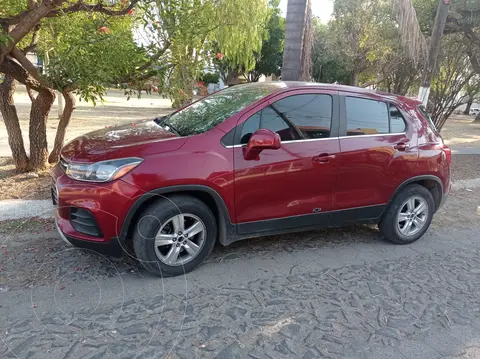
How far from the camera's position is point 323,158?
3957 mm

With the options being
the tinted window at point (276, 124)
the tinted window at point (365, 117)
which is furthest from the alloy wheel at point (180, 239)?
the tinted window at point (365, 117)

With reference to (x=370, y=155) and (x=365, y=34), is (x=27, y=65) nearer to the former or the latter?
(x=370, y=155)

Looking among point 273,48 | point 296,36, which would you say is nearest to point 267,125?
point 296,36

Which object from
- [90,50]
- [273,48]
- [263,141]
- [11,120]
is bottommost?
[11,120]

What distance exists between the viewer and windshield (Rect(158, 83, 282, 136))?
3.82 metres

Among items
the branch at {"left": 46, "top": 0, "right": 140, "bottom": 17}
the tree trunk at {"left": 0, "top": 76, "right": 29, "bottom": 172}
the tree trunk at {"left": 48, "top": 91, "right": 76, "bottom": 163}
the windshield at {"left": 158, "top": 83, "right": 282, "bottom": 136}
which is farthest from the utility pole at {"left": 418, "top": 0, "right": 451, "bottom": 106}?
the tree trunk at {"left": 0, "top": 76, "right": 29, "bottom": 172}

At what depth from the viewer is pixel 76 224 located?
Result: 10.9 ft

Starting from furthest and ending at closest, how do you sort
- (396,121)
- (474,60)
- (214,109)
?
(474,60), (396,121), (214,109)

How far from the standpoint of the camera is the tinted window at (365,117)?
420 centimetres

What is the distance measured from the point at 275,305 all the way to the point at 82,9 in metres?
4.67

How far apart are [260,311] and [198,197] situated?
117 centimetres

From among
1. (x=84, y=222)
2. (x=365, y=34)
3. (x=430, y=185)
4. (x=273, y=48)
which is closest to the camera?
(x=84, y=222)

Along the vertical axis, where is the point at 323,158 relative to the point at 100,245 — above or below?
above

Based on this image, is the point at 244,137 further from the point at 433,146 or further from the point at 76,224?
the point at 433,146
